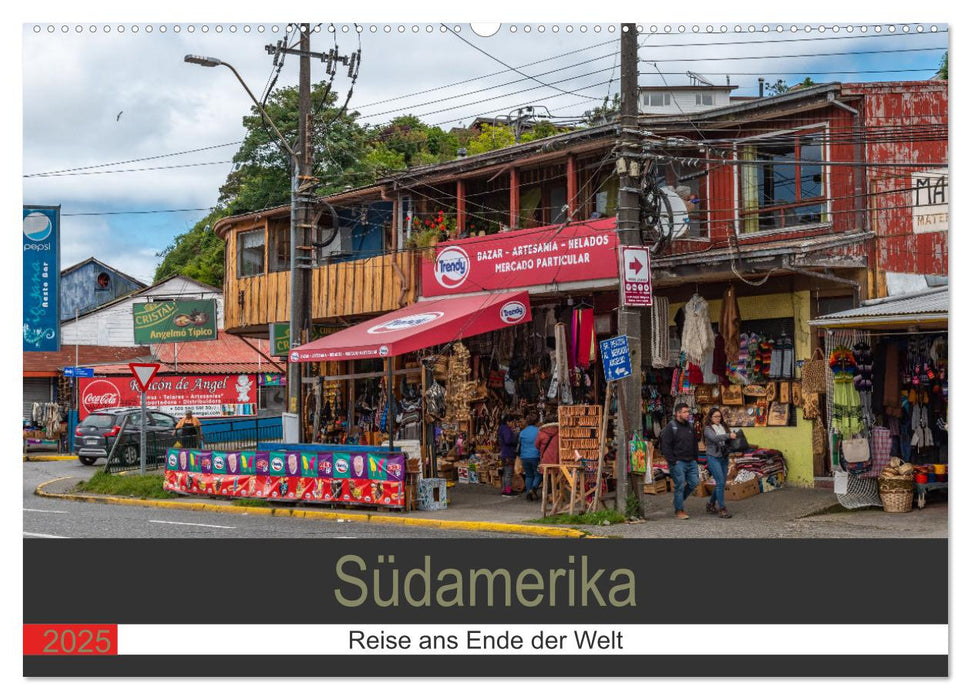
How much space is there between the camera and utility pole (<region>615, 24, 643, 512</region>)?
15.0 meters

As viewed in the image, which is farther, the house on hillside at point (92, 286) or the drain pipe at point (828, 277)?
the house on hillside at point (92, 286)

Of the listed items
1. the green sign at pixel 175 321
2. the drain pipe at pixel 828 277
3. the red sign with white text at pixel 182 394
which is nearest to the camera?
the drain pipe at pixel 828 277

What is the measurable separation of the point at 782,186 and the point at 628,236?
4.09 meters

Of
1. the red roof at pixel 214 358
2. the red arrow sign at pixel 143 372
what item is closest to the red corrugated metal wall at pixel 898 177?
the red arrow sign at pixel 143 372

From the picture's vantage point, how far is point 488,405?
73.8 ft

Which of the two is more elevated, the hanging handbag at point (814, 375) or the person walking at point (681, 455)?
the hanging handbag at point (814, 375)

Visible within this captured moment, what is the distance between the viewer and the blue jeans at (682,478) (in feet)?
52.4

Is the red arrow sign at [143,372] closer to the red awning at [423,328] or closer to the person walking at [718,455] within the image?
the red awning at [423,328]

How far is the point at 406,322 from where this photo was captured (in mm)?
19141

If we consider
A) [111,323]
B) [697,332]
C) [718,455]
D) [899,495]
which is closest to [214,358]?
[111,323]

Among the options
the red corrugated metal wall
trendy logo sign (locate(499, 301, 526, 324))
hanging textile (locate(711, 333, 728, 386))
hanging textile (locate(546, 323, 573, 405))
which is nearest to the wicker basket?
the red corrugated metal wall

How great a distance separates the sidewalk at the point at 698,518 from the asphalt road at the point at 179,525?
0.38 metres

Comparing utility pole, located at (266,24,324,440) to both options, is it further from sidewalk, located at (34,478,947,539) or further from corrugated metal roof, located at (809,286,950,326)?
corrugated metal roof, located at (809,286,950,326)

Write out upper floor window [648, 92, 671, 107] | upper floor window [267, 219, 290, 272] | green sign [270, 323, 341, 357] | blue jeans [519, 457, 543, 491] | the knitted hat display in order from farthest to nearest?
upper floor window [648, 92, 671, 107] → upper floor window [267, 219, 290, 272] → green sign [270, 323, 341, 357] → blue jeans [519, 457, 543, 491] → the knitted hat display
